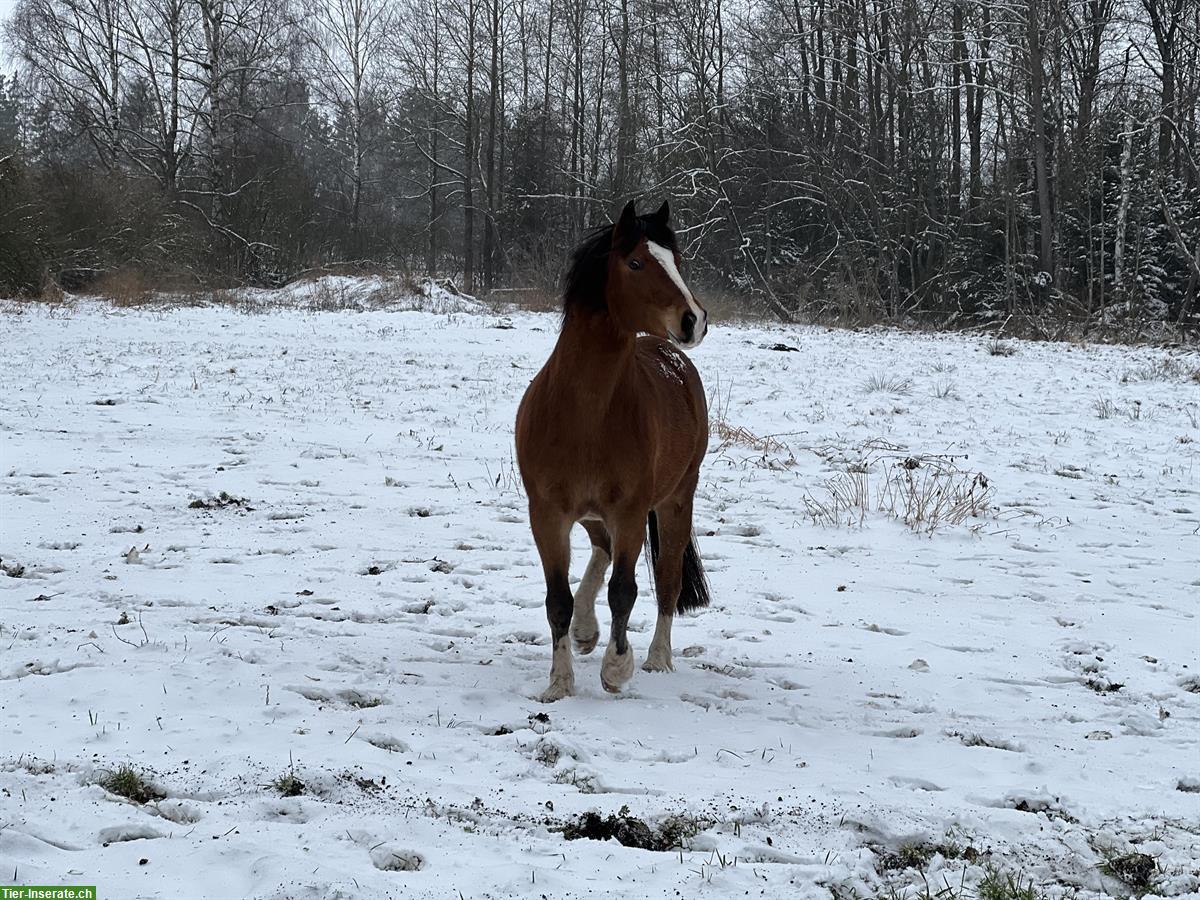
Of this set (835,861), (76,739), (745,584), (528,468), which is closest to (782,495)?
(745,584)

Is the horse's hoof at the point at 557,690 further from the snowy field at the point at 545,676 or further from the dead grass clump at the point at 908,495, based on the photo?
the dead grass clump at the point at 908,495

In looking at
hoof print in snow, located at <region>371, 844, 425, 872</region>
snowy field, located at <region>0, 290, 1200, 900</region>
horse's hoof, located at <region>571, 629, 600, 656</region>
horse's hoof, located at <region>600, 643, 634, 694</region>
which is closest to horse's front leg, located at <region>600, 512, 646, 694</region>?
horse's hoof, located at <region>600, 643, 634, 694</region>

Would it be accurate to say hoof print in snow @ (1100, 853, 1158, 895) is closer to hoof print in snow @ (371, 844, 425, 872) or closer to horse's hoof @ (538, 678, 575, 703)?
hoof print in snow @ (371, 844, 425, 872)

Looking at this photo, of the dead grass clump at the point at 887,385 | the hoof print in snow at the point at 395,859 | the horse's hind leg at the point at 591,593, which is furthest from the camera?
the dead grass clump at the point at 887,385

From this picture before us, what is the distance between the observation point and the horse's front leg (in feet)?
12.5

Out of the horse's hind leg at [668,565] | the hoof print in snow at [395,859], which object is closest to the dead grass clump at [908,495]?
the horse's hind leg at [668,565]

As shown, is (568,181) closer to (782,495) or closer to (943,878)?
(782,495)

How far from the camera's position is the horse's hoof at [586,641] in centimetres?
429

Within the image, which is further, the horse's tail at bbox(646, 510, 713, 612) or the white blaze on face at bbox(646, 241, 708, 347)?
the horse's tail at bbox(646, 510, 713, 612)

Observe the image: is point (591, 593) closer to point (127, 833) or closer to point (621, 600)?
point (621, 600)

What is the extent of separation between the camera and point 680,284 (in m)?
3.63

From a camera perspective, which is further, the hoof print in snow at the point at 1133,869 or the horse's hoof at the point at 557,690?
the horse's hoof at the point at 557,690

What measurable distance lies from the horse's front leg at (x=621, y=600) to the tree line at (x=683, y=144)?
62.8 ft

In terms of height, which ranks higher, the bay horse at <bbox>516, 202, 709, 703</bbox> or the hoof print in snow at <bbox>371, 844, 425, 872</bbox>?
the bay horse at <bbox>516, 202, 709, 703</bbox>
